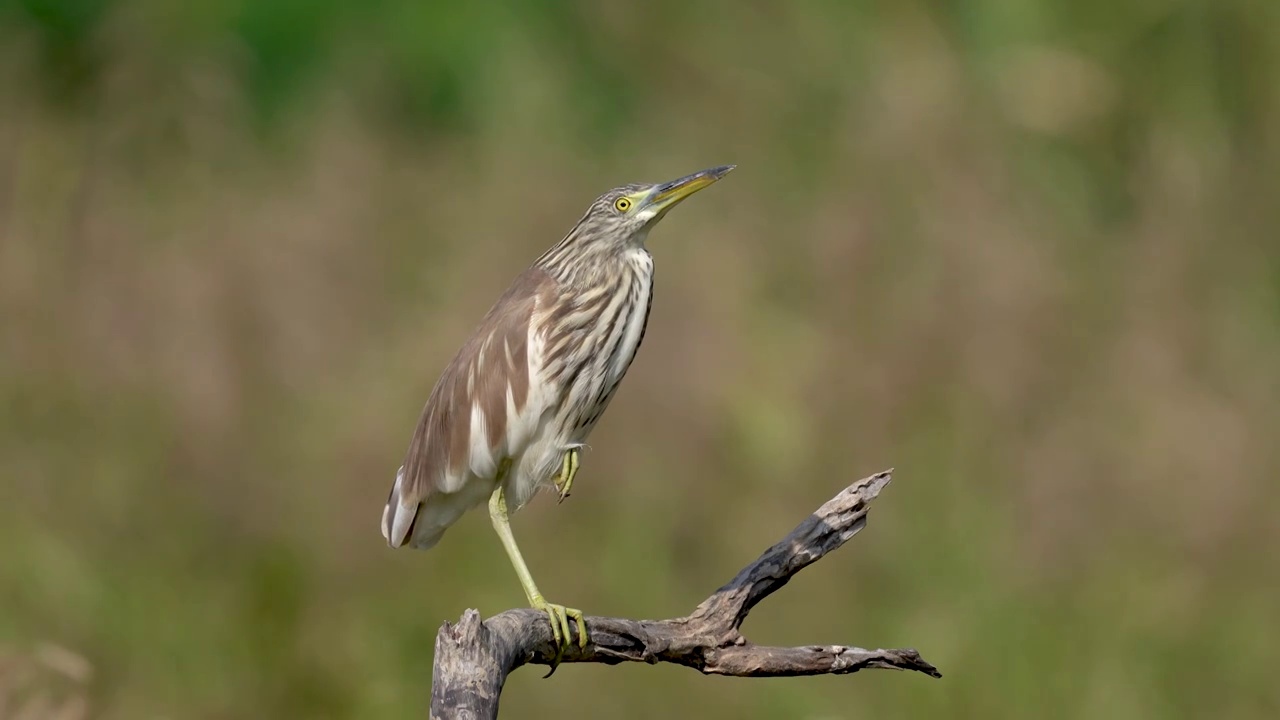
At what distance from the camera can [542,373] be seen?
12.6ft

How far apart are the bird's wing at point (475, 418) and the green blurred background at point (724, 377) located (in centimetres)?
105

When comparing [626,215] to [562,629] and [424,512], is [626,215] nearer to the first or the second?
[424,512]

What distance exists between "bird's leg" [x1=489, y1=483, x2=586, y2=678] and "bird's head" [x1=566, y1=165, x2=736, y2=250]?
24.6 inches

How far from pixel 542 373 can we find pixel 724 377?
8.25 feet

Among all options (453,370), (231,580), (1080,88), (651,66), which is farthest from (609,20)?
(453,370)

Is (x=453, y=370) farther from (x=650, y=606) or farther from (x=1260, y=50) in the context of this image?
(x=1260, y=50)

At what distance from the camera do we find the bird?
386 centimetres

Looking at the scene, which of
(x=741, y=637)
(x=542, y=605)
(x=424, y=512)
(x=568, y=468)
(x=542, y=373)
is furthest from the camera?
(x=424, y=512)

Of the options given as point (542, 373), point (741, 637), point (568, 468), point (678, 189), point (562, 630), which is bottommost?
point (741, 637)

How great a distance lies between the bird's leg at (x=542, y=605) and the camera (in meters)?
3.43

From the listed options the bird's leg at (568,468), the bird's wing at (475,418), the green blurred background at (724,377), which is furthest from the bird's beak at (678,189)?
the green blurred background at (724,377)

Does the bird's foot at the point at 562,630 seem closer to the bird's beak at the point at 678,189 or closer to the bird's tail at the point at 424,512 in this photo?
the bird's tail at the point at 424,512

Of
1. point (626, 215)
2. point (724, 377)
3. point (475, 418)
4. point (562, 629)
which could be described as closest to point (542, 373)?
point (475, 418)

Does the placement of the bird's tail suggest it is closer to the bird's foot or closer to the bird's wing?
the bird's wing
